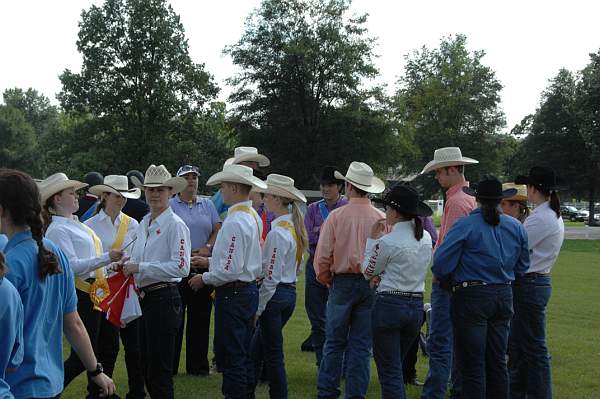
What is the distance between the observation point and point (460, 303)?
5.91m

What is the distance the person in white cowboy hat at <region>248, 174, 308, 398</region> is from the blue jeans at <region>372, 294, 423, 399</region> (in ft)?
3.14

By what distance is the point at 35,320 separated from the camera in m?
3.58

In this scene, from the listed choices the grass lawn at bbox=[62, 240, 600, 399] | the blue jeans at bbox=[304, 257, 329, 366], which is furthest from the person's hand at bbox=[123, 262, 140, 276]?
the blue jeans at bbox=[304, 257, 329, 366]

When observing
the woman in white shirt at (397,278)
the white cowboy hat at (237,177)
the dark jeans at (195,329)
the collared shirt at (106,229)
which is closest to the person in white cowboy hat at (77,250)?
the collared shirt at (106,229)

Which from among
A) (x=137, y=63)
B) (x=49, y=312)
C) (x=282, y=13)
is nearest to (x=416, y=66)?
(x=282, y=13)

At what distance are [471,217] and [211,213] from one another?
3.55 meters

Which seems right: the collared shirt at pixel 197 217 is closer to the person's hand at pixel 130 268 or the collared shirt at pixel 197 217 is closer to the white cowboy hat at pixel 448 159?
the person's hand at pixel 130 268

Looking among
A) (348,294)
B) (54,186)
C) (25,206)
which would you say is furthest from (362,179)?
(25,206)

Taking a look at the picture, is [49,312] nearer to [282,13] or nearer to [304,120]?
[304,120]

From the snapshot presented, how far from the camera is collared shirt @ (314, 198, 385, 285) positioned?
6730 mm

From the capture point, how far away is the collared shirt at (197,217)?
326 inches

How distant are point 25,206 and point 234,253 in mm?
2629

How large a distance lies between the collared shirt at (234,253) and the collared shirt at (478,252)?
160cm

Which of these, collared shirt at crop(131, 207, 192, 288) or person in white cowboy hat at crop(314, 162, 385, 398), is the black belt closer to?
person in white cowboy hat at crop(314, 162, 385, 398)
